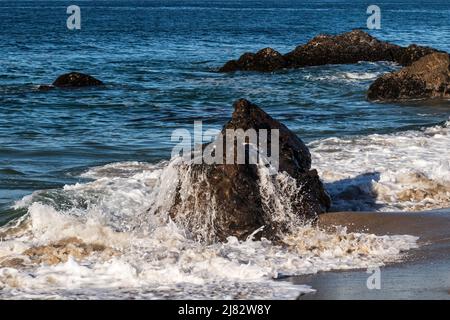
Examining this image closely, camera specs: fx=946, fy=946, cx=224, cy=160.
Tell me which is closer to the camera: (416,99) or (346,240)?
(346,240)

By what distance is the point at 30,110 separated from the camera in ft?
68.5

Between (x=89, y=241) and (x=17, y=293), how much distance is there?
65.4 inches

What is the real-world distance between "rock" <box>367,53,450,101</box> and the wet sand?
39.5ft

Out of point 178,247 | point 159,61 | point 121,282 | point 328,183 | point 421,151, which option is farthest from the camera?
point 159,61

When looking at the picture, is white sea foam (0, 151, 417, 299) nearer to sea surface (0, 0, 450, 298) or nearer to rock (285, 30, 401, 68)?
sea surface (0, 0, 450, 298)

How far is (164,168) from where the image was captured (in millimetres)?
11398

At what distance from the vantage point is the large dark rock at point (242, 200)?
9062 mm

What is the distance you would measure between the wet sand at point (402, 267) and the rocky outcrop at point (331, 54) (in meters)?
20.8

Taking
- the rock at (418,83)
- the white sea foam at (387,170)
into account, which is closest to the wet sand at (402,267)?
the white sea foam at (387,170)

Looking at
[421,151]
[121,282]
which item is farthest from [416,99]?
[121,282]

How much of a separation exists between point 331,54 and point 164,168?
2143cm

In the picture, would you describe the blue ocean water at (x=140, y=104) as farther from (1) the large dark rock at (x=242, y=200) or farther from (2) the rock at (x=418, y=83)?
(1) the large dark rock at (x=242, y=200)

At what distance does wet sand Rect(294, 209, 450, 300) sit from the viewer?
7137 mm
